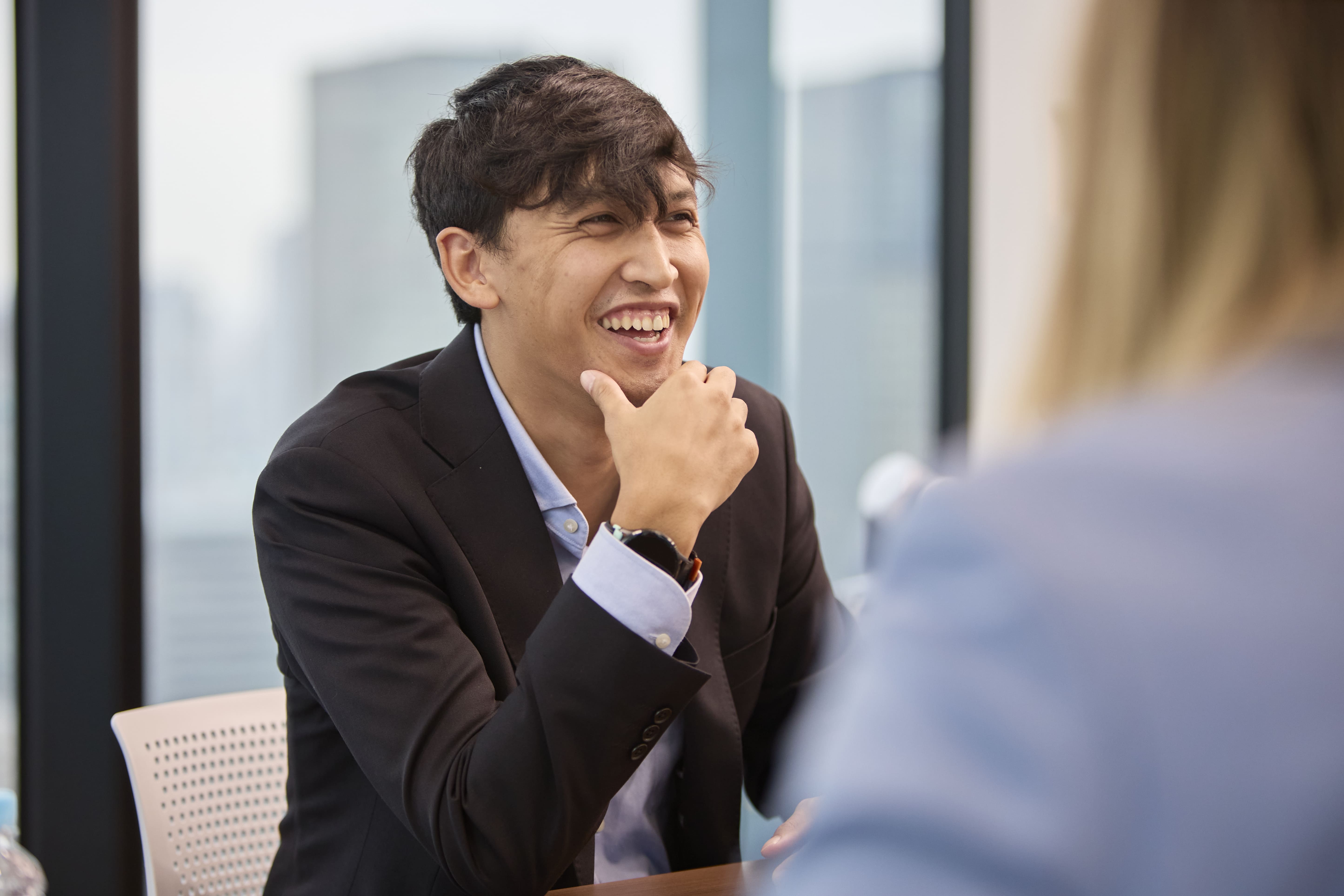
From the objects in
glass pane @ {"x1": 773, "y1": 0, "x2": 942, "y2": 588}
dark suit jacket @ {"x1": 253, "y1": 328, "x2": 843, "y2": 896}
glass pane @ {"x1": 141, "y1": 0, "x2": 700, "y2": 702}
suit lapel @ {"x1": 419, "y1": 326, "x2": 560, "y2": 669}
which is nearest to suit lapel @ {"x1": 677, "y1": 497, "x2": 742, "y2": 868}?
dark suit jacket @ {"x1": 253, "y1": 328, "x2": 843, "y2": 896}

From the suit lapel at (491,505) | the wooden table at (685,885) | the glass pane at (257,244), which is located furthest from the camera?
the glass pane at (257,244)

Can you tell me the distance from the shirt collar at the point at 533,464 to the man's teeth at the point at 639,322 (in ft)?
0.60

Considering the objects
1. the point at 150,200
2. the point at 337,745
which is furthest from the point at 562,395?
the point at 150,200

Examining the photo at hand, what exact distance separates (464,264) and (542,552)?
463mm

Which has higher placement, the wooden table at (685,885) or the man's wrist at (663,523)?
the man's wrist at (663,523)

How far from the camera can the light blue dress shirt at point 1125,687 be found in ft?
1.14

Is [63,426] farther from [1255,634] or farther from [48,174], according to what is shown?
[1255,634]

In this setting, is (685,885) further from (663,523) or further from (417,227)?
(417,227)

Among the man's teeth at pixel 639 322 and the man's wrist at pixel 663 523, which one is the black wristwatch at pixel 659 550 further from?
the man's teeth at pixel 639 322

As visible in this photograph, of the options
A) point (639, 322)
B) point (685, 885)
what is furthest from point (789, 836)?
point (639, 322)

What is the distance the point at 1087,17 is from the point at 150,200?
244cm

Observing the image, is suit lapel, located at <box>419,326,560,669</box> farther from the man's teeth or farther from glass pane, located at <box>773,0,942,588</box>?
glass pane, located at <box>773,0,942,588</box>

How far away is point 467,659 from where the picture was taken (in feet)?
4.24

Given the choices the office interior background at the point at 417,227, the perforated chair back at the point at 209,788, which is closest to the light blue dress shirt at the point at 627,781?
the perforated chair back at the point at 209,788
